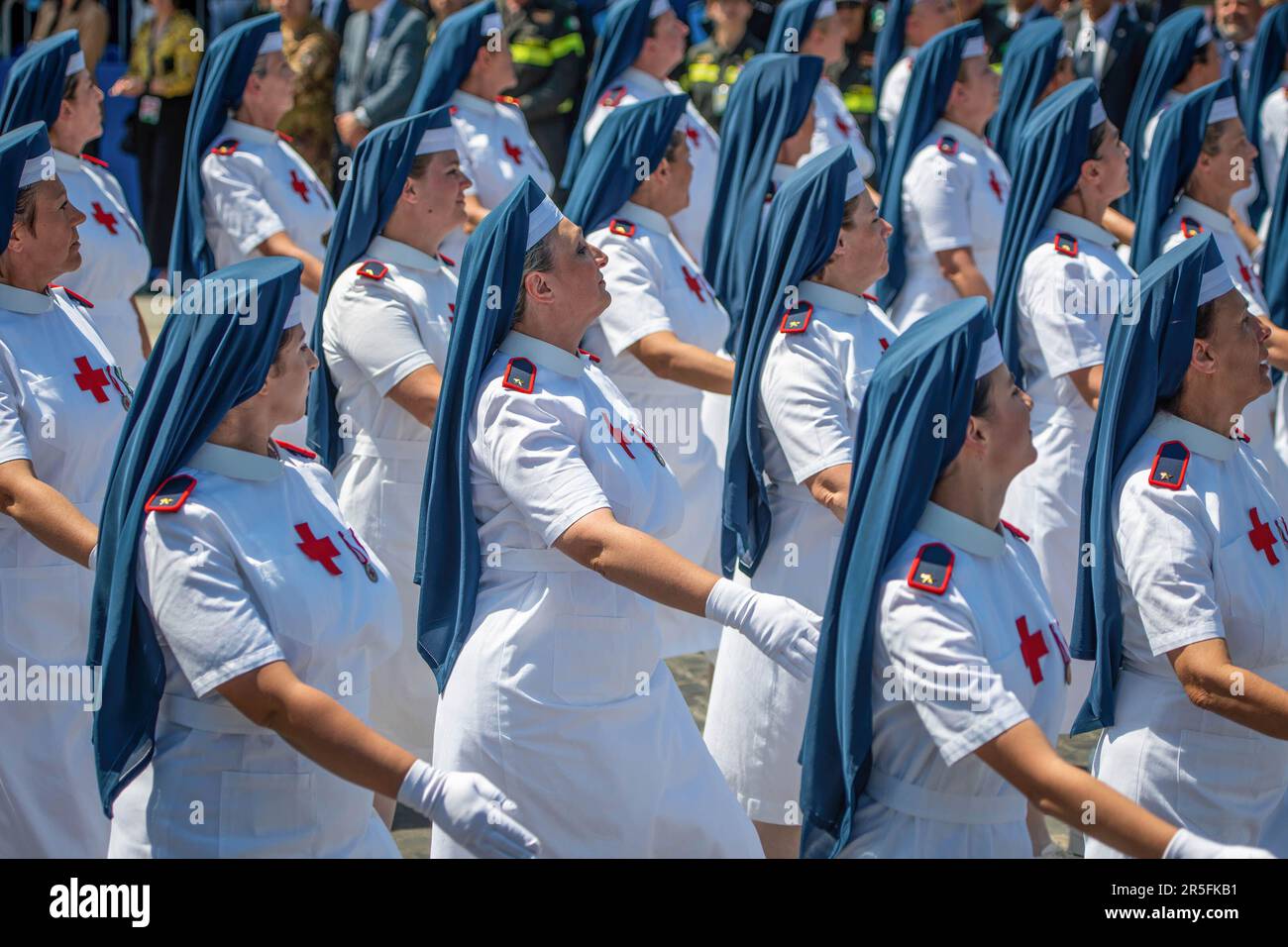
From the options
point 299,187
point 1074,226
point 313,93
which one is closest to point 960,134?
point 1074,226

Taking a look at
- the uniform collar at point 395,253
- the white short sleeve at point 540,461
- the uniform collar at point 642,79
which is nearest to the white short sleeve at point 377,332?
the uniform collar at point 395,253

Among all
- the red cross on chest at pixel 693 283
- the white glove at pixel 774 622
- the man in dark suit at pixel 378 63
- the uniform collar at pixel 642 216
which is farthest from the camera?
the man in dark suit at pixel 378 63

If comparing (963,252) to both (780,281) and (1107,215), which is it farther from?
Result: (780,281)

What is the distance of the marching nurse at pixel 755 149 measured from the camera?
715 cm

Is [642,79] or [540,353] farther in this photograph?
[642,79]

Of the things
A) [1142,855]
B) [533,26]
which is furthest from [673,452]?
[533,26]

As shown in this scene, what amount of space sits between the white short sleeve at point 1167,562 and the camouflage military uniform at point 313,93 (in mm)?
9020

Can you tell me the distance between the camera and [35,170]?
15.5 feet

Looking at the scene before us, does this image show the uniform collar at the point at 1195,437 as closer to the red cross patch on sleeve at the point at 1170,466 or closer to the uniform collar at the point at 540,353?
the red cross patch on sleeve at the point at 1170,466

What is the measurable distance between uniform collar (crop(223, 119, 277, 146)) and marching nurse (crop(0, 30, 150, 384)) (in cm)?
50

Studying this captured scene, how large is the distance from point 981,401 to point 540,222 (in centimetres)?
117

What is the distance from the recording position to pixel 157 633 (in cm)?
338

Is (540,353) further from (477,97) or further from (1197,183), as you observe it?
(477,97)

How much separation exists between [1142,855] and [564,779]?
4.27 ft
